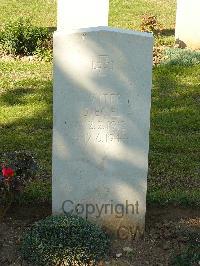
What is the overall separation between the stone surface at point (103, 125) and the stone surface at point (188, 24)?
276 inches

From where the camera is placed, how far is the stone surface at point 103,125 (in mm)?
4480

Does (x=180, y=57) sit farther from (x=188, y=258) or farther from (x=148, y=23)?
(x=188, y=258)

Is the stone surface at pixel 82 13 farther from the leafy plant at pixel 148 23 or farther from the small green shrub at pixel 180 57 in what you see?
the leafy plant at pixel 148 23

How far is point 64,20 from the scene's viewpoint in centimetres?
945

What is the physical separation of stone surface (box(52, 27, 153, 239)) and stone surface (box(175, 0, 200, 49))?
7.01 meters

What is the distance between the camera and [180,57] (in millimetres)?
10188

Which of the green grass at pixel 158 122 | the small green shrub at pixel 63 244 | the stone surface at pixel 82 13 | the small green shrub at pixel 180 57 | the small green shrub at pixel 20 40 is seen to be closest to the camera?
the small green shrub at pixel 63 244

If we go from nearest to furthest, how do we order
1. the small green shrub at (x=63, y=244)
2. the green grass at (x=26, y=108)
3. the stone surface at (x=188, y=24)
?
the small green shrub at (x=63, y=244) < the green grass at (x=26, y=108) < the stone surface at (x=188, y=24)

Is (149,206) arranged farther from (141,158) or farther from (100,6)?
(100,6)

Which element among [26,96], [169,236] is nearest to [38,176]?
Result: [169,236]

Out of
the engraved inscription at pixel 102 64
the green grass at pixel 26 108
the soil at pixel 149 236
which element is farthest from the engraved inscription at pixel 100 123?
the green grass at pixel 26 108

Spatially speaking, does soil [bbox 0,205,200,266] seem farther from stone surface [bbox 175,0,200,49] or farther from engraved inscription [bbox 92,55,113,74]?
stone surface [bbox 175,0,200,49]

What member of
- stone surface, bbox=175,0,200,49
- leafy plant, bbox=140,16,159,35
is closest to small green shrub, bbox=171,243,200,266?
stone surface, bbox=175,0,200,49

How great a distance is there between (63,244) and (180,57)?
248 inches
